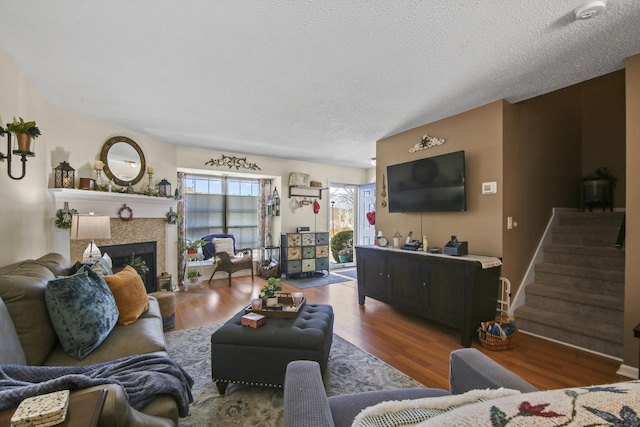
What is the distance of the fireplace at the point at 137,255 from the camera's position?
369 centimetres

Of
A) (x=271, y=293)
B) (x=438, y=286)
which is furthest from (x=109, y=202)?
(x=438, y=286)

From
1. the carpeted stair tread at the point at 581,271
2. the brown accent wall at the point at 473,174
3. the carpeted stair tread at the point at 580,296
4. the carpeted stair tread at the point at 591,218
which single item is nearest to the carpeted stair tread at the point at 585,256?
the carpeted stair tread at the point at 581,271

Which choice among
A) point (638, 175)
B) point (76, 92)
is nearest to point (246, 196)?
point (76, 92)

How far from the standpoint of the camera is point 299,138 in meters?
4.22

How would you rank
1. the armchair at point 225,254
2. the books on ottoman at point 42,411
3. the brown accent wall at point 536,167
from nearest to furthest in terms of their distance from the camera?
1. the books on ottoman at point 42,411
2. the brown accent wall at point 536,167
3. the armchair at point 225,254

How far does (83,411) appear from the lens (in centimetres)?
76

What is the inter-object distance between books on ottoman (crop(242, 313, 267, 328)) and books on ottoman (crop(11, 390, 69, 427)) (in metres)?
1.26

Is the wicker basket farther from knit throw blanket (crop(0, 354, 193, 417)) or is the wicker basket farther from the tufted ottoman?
knit throw blanket (crop(0, 354, 193, 417))

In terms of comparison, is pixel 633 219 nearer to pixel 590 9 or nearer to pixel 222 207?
pixel 590 9

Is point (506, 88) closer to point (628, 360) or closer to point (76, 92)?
point (628, 360)

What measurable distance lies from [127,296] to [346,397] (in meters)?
1.74

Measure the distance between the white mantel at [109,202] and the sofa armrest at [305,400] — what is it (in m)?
3.41

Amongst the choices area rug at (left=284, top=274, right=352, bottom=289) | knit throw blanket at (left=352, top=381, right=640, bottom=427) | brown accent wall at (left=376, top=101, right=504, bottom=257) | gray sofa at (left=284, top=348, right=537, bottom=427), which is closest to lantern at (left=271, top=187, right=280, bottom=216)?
area rug at (left=284, top=274, right=352, bottom=289)

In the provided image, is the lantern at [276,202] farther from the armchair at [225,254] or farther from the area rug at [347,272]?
the area rug at [347,272]
